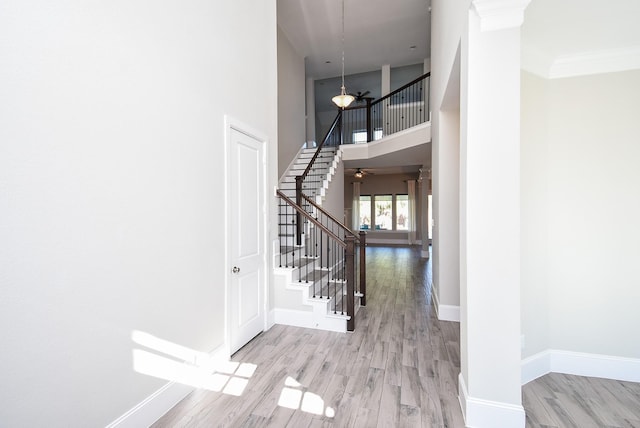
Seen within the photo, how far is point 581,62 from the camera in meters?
2.48

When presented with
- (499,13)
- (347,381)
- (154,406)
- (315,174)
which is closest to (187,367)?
(154,406)

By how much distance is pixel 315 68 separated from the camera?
8344 millimetres

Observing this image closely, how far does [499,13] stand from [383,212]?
37.2ft

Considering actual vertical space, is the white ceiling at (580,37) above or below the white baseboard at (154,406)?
above

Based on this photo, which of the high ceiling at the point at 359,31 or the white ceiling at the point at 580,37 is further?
the high ceiling at the point at 359,31

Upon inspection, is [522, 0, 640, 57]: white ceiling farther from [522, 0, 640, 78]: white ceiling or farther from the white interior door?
the white interior door

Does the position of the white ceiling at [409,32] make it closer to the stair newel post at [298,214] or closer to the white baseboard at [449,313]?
the white baseboard at [449,313]

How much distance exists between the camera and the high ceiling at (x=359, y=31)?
5785mm

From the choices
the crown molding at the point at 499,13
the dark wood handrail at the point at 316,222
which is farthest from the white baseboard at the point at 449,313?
the crown molding at the point at 499,13

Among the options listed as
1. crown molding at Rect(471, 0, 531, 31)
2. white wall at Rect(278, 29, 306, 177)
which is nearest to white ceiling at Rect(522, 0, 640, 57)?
crown molding at Rect(471, 0, 531, 31)

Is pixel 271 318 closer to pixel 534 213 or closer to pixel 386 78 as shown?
pixel 534 213

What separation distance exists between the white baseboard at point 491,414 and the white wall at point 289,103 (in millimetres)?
5369

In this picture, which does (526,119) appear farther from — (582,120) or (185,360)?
(185,360)

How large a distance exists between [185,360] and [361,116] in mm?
10952
